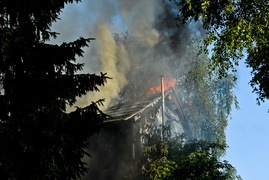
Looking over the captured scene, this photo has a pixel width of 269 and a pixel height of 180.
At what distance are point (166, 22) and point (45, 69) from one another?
3054cm

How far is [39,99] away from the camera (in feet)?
20.5

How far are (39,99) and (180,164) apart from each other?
803 centimetres

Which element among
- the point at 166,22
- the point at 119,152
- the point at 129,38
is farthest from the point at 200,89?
the point at 119,152

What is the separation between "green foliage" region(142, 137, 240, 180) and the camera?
11.3 m

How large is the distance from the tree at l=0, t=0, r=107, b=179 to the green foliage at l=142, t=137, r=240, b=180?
6.04 meters

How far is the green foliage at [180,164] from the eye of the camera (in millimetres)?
11281

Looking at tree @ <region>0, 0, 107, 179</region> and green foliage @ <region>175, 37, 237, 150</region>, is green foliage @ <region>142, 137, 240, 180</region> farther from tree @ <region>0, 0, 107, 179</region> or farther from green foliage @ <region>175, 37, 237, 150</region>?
green foliage @ <region>175, 37, 237, 150</region>

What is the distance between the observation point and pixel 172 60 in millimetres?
36094

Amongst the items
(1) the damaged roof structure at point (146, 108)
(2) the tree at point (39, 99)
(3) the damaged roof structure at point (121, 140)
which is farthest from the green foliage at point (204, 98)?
(2) the tree at point (39, 99)

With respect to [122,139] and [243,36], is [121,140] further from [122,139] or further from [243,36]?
[243,36]

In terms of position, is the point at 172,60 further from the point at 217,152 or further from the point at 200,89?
the point at 217,152

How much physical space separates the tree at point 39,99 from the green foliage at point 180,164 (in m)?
6.04

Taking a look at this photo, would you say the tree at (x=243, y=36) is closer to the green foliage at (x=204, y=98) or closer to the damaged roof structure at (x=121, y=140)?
the damaged roof structure at (x=121, y=140)

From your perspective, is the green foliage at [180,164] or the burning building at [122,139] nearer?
the green foliage at [180,164]
